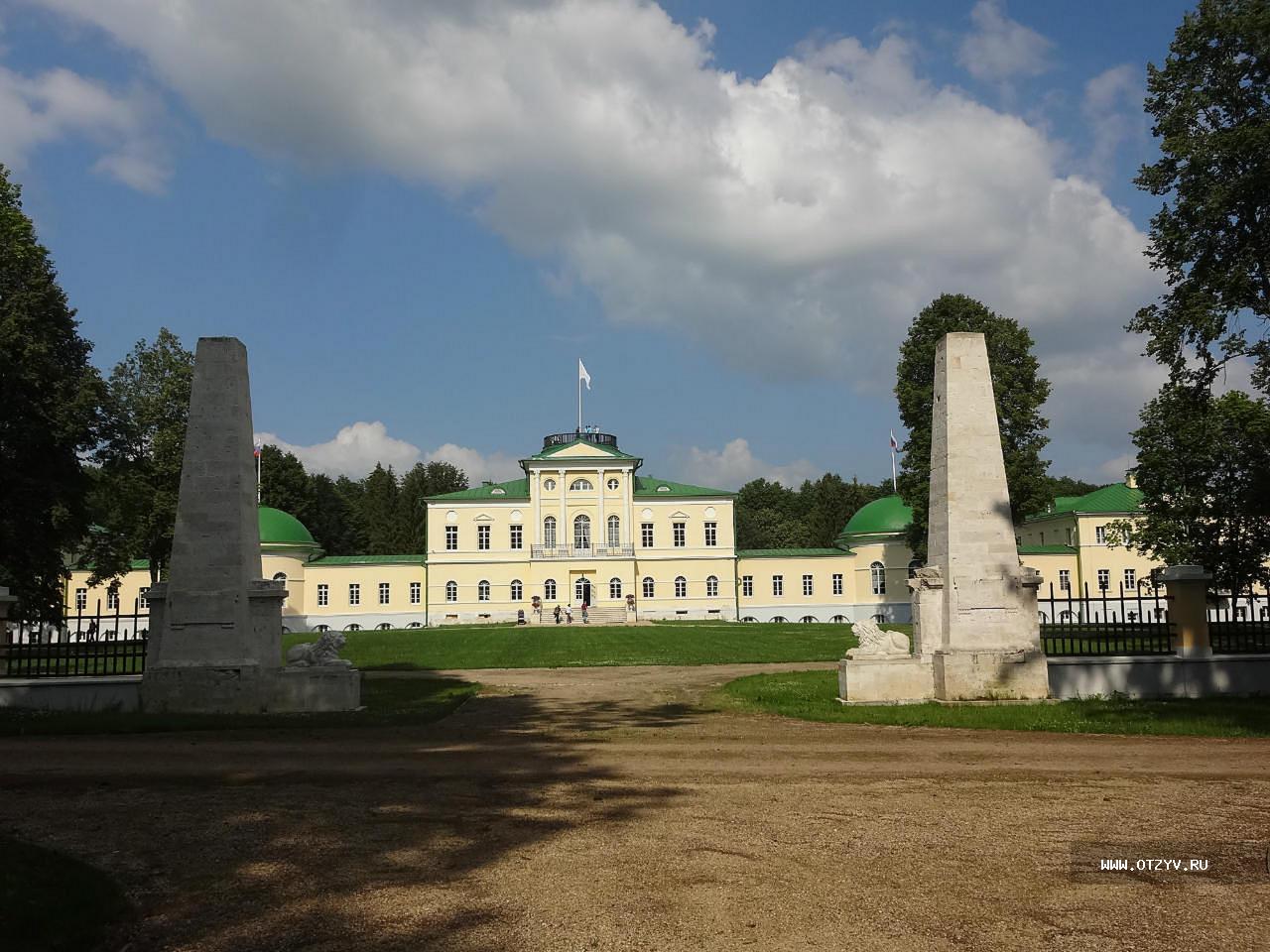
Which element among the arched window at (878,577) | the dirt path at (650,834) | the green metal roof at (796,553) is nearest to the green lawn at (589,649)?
the dirt path at (650,834)

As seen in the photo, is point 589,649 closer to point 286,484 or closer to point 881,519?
point 881,519

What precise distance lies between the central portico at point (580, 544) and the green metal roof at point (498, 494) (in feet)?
0.37

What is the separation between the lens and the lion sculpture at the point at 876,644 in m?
14.4

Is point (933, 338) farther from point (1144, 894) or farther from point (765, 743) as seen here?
point (1144, 894)

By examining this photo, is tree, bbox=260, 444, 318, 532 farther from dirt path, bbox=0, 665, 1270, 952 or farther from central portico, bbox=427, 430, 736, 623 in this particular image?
dirt path, bbox=0, 665, 1270, 952

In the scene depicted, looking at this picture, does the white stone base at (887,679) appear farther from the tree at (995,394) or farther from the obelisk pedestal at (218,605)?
the tree at (995,394)

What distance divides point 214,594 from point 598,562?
4924 cm

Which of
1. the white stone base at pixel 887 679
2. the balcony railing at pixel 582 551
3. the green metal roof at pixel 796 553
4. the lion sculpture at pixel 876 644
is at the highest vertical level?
the balcony railing at pixel 582 551

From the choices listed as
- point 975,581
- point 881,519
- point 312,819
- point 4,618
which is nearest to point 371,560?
point 881,519

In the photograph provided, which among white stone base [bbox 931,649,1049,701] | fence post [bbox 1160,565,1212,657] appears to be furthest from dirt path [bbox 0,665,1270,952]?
fence post [bbox 1160,565,1212,657]

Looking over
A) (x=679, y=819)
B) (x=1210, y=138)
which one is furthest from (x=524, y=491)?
(x=679, y=819)

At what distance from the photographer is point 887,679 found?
14297 mm

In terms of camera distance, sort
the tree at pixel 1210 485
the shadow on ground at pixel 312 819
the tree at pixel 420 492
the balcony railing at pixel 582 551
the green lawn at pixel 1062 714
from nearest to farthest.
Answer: the shadow on ground at pixel 312 819 < the green lawn at pixel 1062 714 < the tree at pixel 1210 485 < the balcony railing at pixel 582 551 < the tree at pixel 420 492

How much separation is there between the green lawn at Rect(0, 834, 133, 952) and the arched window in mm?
58734
